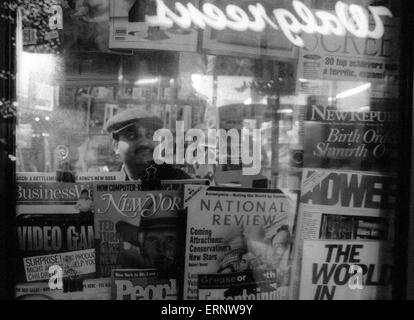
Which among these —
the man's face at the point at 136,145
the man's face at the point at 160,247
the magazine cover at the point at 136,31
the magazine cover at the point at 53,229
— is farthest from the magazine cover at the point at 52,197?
the magazine cover at the point at 136,31

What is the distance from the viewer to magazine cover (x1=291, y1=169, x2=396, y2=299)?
2.30 m

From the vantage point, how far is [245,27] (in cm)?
225

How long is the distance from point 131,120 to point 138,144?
0.43ft

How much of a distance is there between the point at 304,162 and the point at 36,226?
4.69ft

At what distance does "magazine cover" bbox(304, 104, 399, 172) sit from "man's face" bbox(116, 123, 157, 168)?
0.84 meters

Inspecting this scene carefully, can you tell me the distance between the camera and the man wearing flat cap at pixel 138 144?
86.8 inches

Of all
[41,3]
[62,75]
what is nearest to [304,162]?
[62,75]

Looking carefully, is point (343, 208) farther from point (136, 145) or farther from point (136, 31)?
point (136, 31)

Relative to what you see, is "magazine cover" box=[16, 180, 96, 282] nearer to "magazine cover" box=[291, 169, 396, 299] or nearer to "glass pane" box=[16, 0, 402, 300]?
"glass pane" box=[16, 0, 402, 300]

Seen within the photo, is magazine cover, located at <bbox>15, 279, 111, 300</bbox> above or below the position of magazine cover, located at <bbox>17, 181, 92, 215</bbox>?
below

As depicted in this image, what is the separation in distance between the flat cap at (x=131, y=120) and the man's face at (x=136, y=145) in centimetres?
2

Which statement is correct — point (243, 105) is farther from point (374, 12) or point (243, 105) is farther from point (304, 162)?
point (374, 12)

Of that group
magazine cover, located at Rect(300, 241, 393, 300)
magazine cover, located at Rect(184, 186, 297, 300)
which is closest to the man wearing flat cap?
magazine cover, located at Rect(184, 186, 297, 300)
